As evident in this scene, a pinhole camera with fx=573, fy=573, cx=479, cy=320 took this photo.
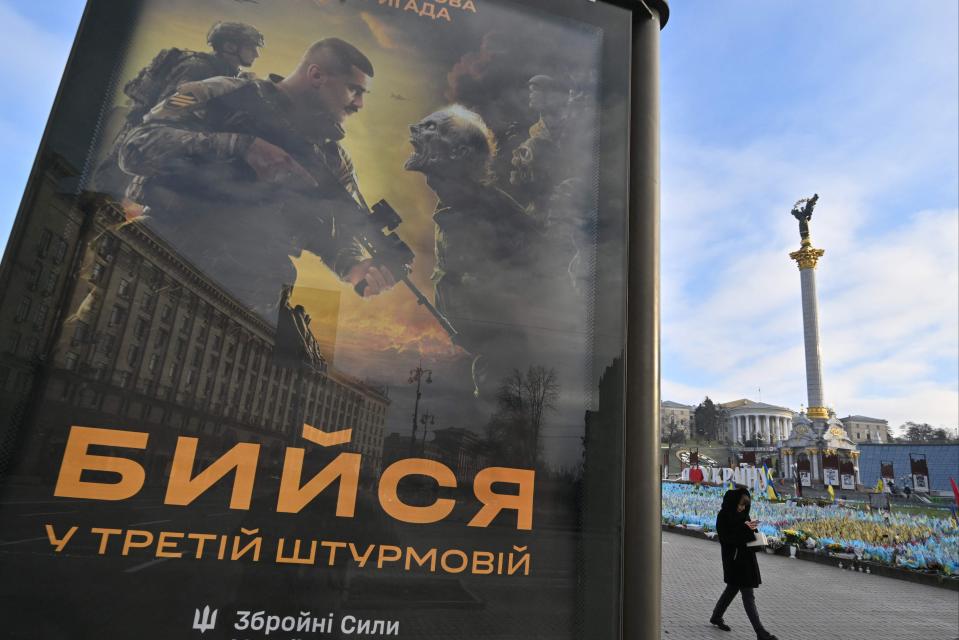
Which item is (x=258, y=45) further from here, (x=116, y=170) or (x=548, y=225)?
(x=548, y=225)

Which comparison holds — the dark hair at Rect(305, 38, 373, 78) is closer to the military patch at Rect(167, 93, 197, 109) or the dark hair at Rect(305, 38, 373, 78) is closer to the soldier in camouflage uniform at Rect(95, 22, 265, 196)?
the soldier in camouflage uniform at Rect(95, 22, 265, 196)

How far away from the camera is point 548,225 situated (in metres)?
2.85

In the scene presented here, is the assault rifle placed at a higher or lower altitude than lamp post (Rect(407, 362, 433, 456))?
higher

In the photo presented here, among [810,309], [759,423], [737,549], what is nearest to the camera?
[737,549]

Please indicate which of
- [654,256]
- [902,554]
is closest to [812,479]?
[902,554]

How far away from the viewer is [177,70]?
2.61 metres

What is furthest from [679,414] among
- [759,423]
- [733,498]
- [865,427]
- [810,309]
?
[733,498]

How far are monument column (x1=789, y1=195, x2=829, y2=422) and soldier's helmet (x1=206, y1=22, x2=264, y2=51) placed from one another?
67.2m

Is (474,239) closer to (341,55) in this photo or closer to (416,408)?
(416,408)

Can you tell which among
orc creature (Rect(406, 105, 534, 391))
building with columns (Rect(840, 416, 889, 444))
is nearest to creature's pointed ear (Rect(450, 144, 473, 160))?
orc creature (Rect(406, 105, 534, 391))

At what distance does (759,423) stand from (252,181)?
138340mm

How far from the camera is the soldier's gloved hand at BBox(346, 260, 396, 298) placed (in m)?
2.53

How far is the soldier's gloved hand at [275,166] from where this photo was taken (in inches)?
101

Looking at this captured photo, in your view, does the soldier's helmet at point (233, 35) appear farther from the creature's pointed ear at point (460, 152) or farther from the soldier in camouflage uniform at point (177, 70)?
the creature's pointed ear at point (460, 152)
